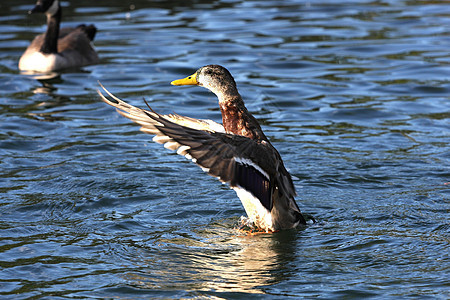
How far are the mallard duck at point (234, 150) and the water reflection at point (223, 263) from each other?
0.29 m

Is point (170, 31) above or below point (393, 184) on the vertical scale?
above

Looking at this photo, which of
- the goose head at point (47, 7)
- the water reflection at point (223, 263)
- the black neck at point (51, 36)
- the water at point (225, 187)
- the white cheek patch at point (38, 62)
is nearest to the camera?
the water reflection at point (223, 263)

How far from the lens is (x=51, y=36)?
13.5m

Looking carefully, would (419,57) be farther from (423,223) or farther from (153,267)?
(153,267)

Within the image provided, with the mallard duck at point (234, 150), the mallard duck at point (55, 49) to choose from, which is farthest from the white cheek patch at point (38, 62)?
the mallard duck at point (234, 150)

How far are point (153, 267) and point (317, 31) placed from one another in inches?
430

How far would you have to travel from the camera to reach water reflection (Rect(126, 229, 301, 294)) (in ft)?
18.2

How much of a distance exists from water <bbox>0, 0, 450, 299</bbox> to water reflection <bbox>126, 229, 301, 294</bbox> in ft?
0.06

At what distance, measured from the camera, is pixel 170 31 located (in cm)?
1622

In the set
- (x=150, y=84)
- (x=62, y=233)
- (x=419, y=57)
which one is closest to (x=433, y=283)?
(x=62, y=233)

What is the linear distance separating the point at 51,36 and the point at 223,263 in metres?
8.68

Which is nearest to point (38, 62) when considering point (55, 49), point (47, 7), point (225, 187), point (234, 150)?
point (55, 49)

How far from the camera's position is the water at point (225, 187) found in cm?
573

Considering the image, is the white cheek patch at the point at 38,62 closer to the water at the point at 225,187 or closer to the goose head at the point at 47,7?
the water at the point at 225,187
